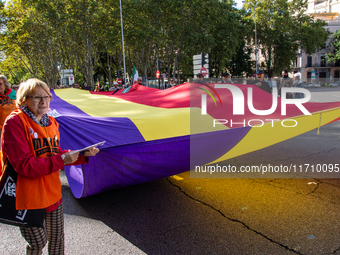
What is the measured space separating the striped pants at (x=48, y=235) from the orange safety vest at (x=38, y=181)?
0.17 m

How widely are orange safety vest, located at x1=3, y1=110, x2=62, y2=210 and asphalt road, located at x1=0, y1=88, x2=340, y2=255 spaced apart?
1214 millimetres

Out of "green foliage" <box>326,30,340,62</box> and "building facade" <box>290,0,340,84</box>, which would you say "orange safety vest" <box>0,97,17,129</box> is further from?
"building facade" <box>290,0,340,84</box>

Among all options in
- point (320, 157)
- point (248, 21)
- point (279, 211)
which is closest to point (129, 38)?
point (248, 21)

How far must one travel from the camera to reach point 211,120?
176 inches

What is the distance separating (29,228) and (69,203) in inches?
89.8

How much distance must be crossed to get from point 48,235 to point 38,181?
54cm

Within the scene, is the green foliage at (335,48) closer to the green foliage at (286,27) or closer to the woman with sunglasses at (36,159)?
the green foliage at (286,27)

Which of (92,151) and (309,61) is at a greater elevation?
(309,61)

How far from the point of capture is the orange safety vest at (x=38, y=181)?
2.04 meters

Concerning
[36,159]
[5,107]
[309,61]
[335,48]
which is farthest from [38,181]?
[309,61]

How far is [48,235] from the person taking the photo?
2330 millimetres

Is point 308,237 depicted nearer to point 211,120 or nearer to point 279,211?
point 279,211

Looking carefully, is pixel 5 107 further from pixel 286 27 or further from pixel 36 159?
pixel 286 27

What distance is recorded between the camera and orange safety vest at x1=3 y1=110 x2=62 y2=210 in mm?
2037
